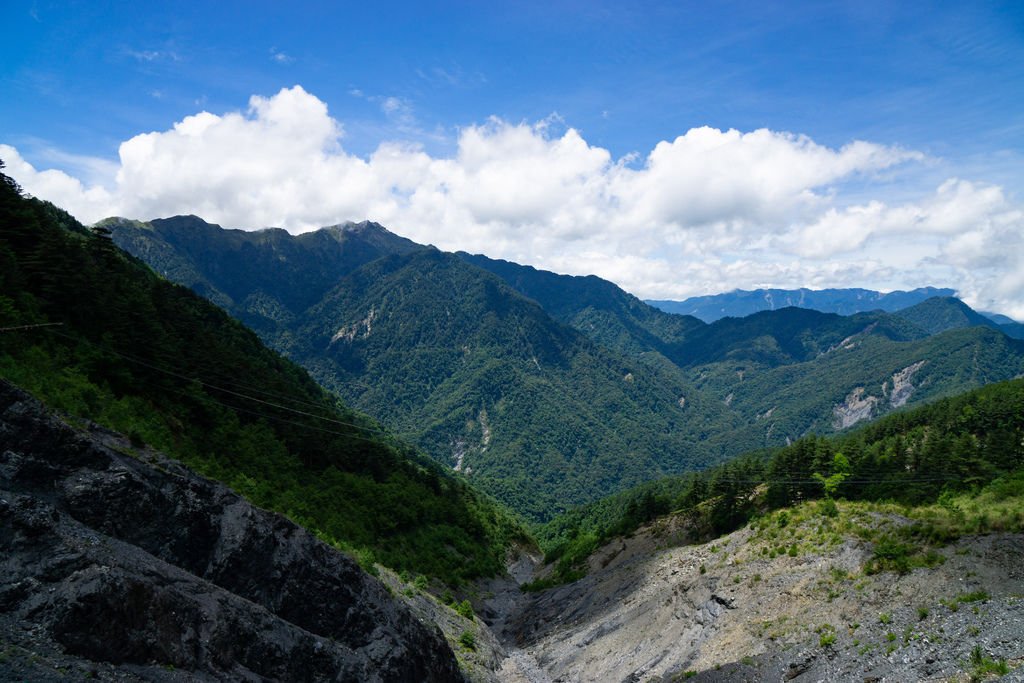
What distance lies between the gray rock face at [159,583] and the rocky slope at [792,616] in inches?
724

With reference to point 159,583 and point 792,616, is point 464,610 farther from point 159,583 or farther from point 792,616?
point 159,583

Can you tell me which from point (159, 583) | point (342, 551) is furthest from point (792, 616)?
point (159, 583)

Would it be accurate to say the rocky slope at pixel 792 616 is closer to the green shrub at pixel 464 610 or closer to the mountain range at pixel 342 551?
the mountain range at pixel 342 551

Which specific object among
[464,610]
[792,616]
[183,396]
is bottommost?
[464,610]

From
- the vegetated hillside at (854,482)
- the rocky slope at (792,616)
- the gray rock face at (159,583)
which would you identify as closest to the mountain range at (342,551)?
the gray rock face at (159,583)

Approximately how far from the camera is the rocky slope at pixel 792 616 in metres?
22.9

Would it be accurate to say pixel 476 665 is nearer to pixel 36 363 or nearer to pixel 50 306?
pixel 36 363

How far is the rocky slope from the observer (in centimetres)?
2294

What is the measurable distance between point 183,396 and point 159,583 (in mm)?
35113

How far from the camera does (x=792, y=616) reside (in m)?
31.0

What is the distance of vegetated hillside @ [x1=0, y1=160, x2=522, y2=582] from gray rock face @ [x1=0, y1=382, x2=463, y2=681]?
598cm

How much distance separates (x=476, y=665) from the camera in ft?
114

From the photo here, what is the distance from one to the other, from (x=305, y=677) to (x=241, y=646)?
2773mm

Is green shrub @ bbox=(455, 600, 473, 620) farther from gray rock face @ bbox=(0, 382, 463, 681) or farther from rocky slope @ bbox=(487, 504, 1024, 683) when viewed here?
gray rock face @ bbox=(0, 382, 463, 681)
